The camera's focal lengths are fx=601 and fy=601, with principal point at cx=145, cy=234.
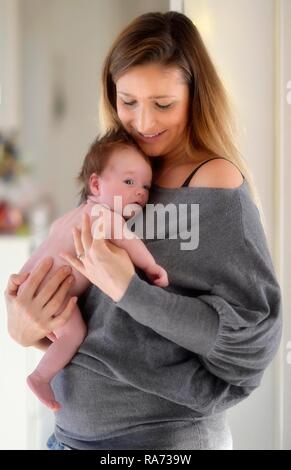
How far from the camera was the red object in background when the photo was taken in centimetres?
110

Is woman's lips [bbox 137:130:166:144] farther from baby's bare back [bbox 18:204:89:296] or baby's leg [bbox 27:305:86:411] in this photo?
baby's leg [bbox 27:305:86:411]

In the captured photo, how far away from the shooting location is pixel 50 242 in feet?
2.89

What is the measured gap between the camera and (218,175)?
2.60ft

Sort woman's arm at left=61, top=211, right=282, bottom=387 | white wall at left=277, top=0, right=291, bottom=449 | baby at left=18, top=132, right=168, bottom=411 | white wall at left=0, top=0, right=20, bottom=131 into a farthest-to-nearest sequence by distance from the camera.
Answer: white wall at left=277, top=0, right=291, bottom=449 < white wall at left=0, top=0, right=20, bottom=131 < baby at left=18, top=132, right=168, bottom=411 < woman's arm at left=61, top=211, right=282, bottom=387

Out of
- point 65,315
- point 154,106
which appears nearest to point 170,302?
point 65,315

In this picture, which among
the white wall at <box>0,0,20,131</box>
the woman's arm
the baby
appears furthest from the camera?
the white wall at <box>0,0,20,131</box>

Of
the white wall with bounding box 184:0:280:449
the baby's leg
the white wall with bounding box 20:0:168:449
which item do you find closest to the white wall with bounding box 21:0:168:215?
the white wall with bounding box 20:0:168:449

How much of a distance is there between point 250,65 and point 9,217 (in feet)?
1.81

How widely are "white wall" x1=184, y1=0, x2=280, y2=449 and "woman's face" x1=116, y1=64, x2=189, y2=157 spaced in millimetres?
281

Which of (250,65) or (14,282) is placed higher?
(250,65)

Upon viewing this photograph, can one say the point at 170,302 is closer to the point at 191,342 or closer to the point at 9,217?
the point at 191,342

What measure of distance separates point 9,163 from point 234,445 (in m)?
0.73

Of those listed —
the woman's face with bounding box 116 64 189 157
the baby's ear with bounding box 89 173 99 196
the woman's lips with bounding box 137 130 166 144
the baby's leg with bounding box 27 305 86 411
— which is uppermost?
the woman's face with bounding box 116 64 189 157
